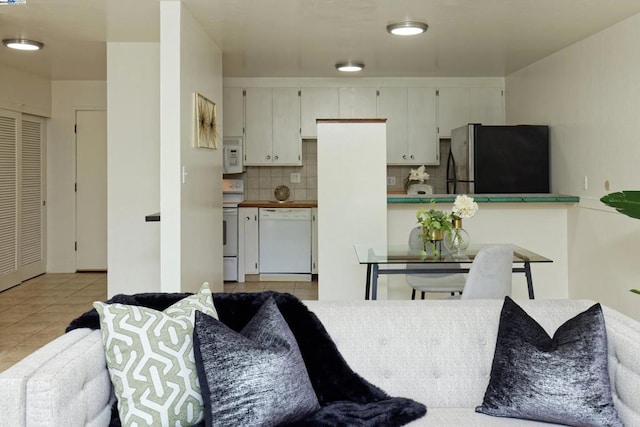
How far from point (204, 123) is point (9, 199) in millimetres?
3354

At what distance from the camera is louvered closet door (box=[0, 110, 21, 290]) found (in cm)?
699

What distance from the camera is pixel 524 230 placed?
5.62 metres

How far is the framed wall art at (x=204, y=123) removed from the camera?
A: 188 inches

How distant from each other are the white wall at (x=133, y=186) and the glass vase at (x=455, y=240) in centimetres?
283

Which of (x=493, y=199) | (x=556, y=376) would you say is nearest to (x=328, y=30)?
(x=493, y=199)

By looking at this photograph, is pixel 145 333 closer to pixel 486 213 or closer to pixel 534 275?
pixel 486 213

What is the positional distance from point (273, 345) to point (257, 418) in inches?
9.8

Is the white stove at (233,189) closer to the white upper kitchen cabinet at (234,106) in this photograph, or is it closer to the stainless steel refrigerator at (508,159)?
the white upper kitchen cabinet at (234,106)

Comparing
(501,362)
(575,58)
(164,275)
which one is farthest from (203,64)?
(501,362)

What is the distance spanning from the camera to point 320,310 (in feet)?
8.08

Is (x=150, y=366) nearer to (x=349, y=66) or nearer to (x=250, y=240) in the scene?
(x=349, y=66)

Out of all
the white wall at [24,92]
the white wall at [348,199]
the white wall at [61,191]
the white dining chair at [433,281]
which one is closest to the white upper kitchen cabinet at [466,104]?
the white wall at [348,199]

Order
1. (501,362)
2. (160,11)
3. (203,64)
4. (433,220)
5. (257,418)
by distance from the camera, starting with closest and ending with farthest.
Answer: (257,418) < (501,362) < (433,220) < (160,11) < (203,64)

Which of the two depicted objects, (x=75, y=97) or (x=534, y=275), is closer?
(x=534, y=275)
